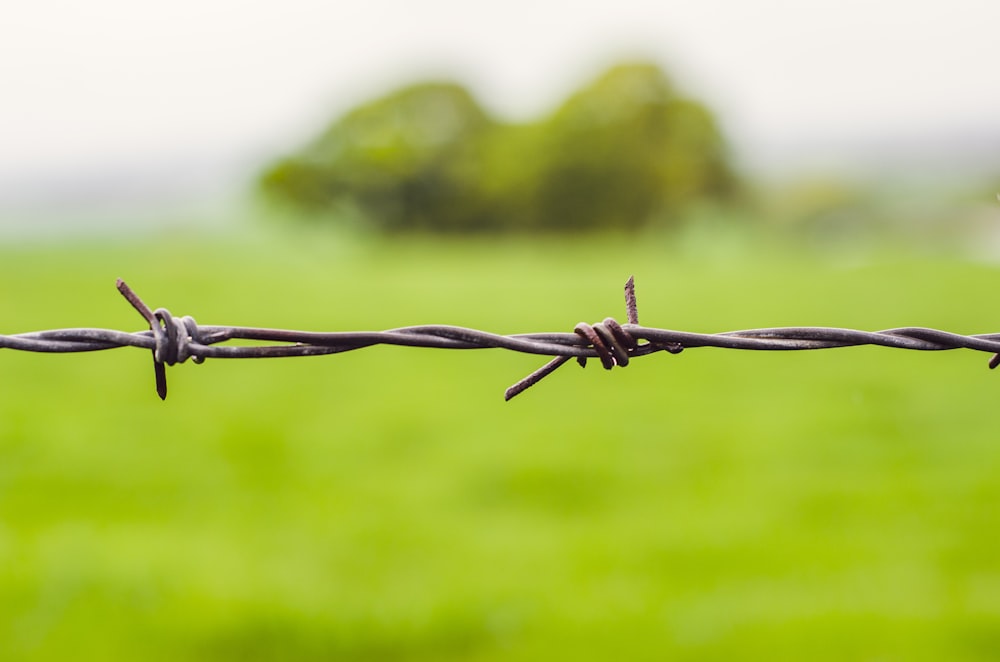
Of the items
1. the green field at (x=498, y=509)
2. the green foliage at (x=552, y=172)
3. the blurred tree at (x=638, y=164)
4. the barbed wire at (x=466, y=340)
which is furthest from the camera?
the green foliage at (x=552, y=172)

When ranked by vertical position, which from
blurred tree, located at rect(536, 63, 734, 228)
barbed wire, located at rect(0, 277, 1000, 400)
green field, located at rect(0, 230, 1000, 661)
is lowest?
green field, located at rect(0, 230, 1000, 661)

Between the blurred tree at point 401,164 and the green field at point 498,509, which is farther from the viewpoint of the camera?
the blurred tree at point 401,164

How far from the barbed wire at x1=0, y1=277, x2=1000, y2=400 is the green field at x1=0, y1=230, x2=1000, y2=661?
222 centimetres

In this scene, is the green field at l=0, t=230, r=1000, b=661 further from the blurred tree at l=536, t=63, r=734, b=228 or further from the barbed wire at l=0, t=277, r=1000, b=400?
the blurred tree at l=536, t=63, r=734, b=228

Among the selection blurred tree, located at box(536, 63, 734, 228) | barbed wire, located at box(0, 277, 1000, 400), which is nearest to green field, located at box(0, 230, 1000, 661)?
barbed wire, located at box(0, 277, 1000, 400)

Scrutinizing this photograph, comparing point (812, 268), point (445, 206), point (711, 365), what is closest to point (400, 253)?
point (445, 206)

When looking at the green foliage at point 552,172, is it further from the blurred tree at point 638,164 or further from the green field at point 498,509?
the green field at point 498,509

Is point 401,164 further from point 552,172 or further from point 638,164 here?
point 638,164

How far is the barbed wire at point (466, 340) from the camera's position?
1289 millimetres

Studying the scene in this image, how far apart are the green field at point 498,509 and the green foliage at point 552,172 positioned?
111 feet

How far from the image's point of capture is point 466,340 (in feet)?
4.63

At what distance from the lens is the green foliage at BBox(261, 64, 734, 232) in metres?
44.8

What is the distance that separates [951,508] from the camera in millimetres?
4992

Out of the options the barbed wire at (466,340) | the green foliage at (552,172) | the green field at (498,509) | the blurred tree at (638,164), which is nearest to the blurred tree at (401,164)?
the green foliage at (552,172)
